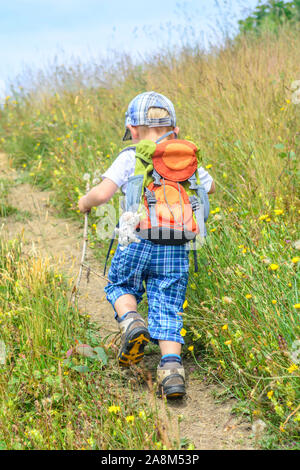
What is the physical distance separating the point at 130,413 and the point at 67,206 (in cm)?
364

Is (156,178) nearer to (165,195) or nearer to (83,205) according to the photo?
(165,195)

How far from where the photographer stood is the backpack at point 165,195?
103 inches

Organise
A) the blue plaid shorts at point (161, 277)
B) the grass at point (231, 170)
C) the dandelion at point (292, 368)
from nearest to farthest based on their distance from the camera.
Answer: the dandelion at point (292, 368)
the grass at point (231, 170)
the blue plaid shorts at point (161, 277)

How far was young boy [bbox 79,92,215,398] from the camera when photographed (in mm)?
2582

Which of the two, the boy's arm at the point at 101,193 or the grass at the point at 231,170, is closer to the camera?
the grass at the point at 231,170

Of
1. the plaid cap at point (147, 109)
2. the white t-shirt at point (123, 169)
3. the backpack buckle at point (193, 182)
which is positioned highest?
the plaid cap at point (147, 109)

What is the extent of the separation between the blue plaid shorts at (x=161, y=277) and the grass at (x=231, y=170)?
0.14 m

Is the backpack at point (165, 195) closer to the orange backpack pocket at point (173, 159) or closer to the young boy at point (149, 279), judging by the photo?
the orange backpack pocket at point (173, 159)

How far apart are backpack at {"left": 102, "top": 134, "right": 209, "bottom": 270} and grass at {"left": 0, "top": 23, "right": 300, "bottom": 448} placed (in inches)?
11.5

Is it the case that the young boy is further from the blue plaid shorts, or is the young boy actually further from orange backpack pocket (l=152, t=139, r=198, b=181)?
orange backpack pocket (l=152, t=139, r=198, b=181)

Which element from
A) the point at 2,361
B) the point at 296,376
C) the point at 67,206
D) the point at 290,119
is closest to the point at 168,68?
the point at 67,206

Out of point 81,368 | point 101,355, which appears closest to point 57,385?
point 81,368

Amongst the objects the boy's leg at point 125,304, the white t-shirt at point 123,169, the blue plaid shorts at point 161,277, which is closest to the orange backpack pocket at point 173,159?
the white t-shirt at point 123,169

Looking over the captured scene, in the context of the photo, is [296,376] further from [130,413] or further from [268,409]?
[130,413]
